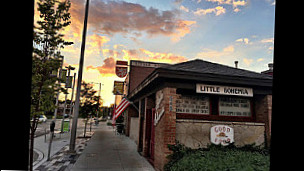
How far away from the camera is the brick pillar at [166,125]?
6.71 m

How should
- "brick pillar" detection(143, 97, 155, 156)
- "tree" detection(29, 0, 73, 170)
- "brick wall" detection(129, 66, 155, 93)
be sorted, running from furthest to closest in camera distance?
"brick wall" detection(129, 66, 155, 93) < "brick pillar" detection(143, 97, 155, 156) < "tree" detection(29, 0, 73, 170)

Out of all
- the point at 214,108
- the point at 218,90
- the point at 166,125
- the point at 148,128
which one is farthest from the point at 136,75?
the point at 166,125

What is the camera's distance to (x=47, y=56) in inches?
163

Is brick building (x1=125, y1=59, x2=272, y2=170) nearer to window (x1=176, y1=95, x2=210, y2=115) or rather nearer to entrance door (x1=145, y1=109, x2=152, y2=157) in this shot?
window (x1=176, y1=95, x2=210, y2=115)

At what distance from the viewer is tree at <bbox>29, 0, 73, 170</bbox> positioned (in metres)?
3.83

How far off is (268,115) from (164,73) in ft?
15.7

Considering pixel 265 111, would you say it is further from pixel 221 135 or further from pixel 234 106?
pixel 221 135

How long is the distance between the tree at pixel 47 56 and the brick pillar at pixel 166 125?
387 cm

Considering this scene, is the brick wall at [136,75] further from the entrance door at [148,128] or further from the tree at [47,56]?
the tree at [47,56]

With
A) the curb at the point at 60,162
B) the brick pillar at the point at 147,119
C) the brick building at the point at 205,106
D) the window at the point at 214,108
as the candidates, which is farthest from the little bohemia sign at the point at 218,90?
the curb at the point at 60,162

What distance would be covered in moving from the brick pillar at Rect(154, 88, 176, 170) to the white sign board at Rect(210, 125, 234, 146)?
5.43 ft

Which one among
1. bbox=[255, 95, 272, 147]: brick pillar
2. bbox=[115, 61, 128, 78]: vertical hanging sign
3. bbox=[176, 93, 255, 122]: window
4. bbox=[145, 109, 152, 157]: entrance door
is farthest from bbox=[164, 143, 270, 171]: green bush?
bbox=[115, 61, 128, 78]: vertical hanging sign
